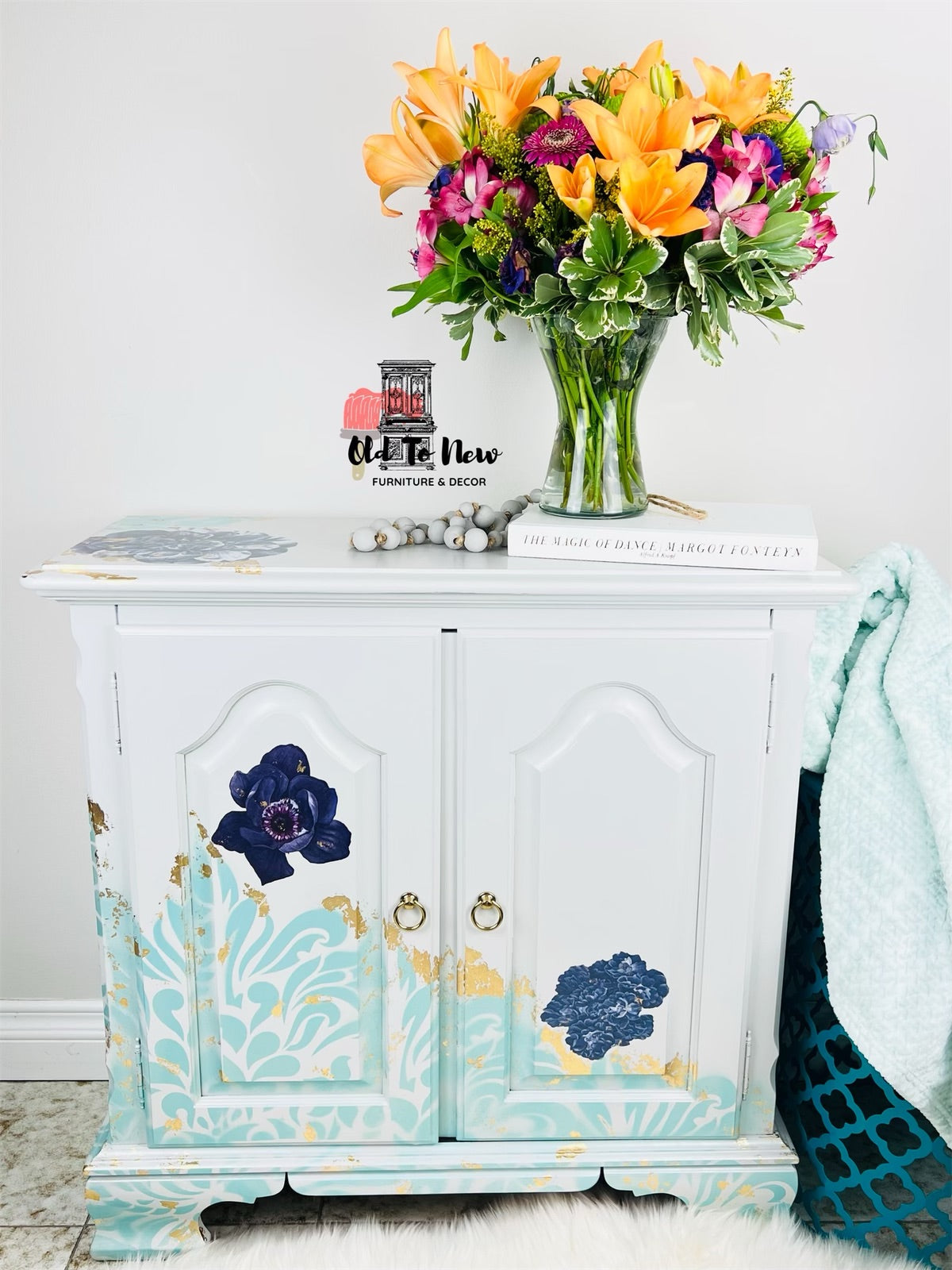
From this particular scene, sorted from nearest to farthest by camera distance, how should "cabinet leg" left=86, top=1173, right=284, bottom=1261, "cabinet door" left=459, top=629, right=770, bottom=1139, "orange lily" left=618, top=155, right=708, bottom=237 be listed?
"orange lily" left=618, top=155, right=708, bottom=237
"cabinet door" left=459, top=629, right=770, bottom=1139
"cabinet leg" left=86, top=1173, right=284, bottom=1261

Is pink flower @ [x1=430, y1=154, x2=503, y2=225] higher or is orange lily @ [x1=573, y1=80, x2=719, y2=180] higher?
orange lily @ [x1=573, y1=80, x2=719, y2=180]

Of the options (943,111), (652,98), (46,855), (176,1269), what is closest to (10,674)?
(46,855)

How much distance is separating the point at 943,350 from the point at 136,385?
124 cm

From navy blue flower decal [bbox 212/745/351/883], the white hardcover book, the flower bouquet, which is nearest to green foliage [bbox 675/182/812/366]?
the flower bouquet

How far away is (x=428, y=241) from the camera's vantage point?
4.10 feet

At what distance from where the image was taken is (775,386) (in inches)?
62.8

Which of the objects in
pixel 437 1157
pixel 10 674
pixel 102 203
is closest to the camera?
pixel 437 1157

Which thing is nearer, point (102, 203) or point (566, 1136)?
point (566, 1136)

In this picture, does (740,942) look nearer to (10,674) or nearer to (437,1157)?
(437,1157)

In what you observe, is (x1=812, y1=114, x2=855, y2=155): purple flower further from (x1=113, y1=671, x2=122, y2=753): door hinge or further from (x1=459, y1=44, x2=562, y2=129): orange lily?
(x1=113, y1=671, x2=122, y2=753): door hinge

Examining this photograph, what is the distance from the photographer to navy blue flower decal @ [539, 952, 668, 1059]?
4.45 feet

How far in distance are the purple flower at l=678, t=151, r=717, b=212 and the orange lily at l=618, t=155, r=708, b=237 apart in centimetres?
3

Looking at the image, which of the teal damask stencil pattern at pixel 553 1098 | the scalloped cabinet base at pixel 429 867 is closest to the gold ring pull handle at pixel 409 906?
the scalloped cabinet base at pixel 429 867

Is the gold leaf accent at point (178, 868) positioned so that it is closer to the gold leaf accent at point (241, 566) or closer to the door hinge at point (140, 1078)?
the door hinge at point (140, 1078)
